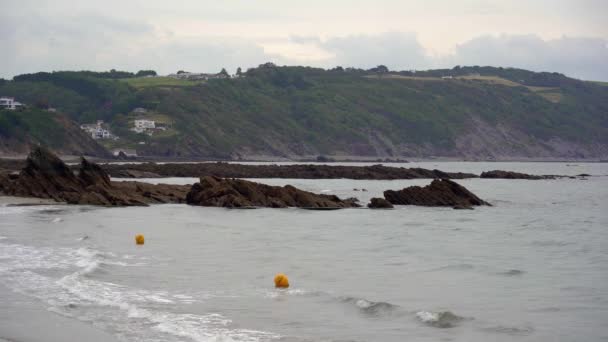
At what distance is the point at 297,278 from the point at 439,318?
581cm

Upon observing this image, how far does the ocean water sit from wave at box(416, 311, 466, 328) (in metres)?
0.05

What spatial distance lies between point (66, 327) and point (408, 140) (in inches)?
6984

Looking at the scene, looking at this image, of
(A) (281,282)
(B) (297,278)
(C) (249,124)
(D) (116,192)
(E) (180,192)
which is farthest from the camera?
(C) (249,124)

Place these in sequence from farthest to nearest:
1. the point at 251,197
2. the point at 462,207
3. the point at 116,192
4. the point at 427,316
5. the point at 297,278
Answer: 1. the point at 462,207
2. the point at 116,192
3. the point at 251,197
4. the point at 297,278
5. the point at 427,316

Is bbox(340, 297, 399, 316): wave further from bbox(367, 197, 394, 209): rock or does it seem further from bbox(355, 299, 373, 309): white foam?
bbox(367, 197, 394, 209): rock

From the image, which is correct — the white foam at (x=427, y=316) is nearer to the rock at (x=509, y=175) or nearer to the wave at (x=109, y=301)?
the wave at (x=109, y=301)

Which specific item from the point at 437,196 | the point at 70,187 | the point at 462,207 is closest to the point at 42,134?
the point at 70,187

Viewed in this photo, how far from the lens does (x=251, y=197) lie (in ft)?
145

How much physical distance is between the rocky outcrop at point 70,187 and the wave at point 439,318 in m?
29.4

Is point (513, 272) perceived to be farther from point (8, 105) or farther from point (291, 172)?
point (8, 105)

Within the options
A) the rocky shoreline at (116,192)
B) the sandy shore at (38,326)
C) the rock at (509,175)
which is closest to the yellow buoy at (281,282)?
the sandy shore at (38,326)

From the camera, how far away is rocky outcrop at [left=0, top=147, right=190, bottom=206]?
43375mm

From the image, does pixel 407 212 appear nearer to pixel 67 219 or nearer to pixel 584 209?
pixel 584 209

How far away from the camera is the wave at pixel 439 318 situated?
15.5 metres
